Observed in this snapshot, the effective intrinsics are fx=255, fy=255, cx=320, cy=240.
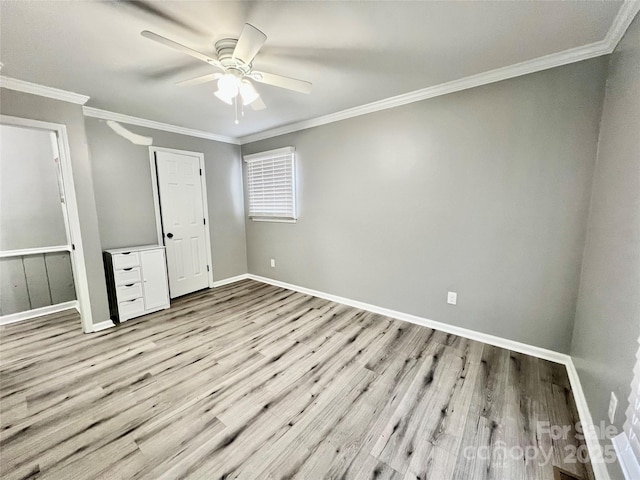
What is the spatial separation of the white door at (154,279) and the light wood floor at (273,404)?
0.52 meters

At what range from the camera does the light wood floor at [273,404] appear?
1.36 metres

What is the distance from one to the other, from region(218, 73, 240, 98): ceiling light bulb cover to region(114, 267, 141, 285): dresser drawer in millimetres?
2471

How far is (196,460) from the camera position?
4.52 feet

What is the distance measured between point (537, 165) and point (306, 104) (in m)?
2.25

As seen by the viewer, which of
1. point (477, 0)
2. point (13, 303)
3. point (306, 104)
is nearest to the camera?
point (477, 0)

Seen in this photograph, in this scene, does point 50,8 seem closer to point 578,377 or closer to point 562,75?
point 562,75

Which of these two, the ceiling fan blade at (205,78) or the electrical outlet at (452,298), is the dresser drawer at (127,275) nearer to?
the ceiling fan blade at (205,78)

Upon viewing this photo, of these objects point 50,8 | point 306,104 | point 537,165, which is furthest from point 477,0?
point 50,8

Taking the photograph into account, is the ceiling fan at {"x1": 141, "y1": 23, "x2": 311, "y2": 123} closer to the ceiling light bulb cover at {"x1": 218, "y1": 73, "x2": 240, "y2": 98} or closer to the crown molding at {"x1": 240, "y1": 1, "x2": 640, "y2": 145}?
the ceiling light bulb cover at {"x1": 218, "y1": 73, "x2": 240, "y2": 98}

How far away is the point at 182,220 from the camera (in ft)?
12.5

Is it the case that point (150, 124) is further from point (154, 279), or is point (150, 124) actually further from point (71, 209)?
point (154, 279)

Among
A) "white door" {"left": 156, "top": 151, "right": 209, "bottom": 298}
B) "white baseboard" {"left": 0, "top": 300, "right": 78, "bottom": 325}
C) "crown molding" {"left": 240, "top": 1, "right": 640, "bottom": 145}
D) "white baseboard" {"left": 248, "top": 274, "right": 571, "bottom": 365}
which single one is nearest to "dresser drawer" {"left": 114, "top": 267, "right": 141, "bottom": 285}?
"white door" {"left": 156, "top": 151, "right": 209, "bottom": 298}

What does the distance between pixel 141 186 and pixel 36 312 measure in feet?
6.58

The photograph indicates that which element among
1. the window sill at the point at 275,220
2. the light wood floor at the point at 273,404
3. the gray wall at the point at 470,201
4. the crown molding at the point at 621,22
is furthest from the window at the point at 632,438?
the window sill at the point at 275,220
